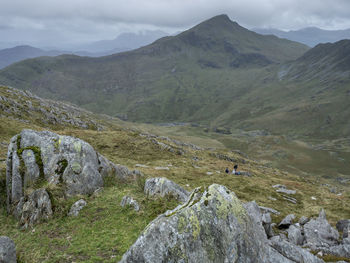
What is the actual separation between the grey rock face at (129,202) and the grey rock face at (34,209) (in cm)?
538

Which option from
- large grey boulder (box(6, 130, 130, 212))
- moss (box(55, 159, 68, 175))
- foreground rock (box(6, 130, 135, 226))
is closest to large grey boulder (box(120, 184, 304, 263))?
foreground rock (box(6, 130, 135, 226))

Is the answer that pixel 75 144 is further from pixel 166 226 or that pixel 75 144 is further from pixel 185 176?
pixel 185 176

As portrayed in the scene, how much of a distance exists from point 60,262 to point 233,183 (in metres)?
37.7

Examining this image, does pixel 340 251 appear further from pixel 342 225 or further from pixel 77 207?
pixel 77 207

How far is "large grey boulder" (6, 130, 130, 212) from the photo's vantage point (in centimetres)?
1902

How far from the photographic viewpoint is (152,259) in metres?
10.2

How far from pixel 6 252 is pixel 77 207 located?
7.05 meters

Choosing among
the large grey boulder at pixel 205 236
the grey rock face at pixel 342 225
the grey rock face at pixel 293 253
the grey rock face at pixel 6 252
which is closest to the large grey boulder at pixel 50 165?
the grey rock face at pixel 6 252

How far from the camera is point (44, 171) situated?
20.0 meters

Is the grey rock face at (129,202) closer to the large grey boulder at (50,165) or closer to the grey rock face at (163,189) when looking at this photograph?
the grey rock face at (163,189)

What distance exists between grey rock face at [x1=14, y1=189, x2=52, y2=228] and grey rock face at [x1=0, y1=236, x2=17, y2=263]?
543cm

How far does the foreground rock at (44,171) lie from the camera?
57.3ft

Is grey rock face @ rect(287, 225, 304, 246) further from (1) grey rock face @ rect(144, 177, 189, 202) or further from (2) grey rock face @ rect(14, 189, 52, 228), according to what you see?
A: (2) grey rock face @ rect(14, 189, 52, 228)

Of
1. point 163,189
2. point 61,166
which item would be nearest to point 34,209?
point 61,166
